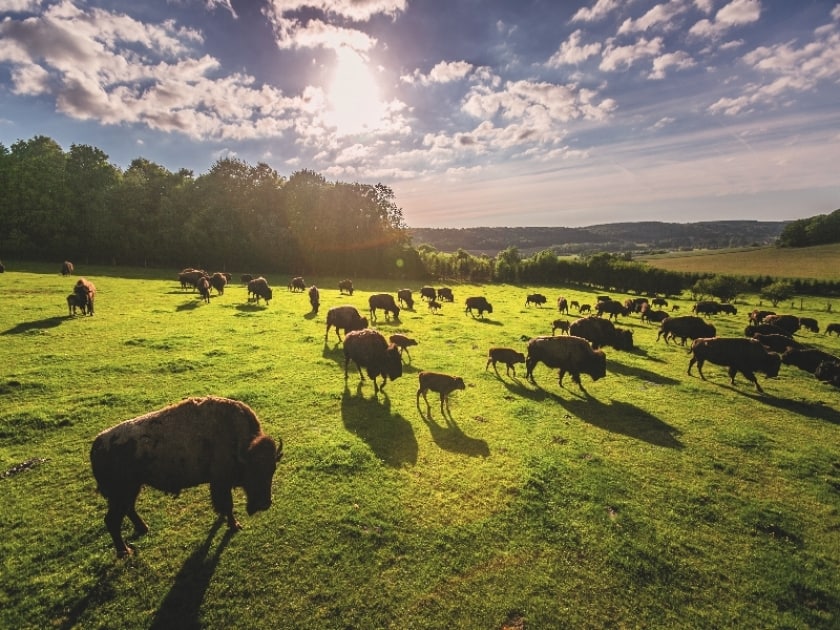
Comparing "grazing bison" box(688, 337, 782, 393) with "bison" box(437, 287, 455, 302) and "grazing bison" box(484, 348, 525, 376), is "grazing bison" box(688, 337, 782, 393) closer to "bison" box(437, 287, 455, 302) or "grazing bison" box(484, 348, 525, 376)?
"grazing bison" box(484, 348, 525, 376)

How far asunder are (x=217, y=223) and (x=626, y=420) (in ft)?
195

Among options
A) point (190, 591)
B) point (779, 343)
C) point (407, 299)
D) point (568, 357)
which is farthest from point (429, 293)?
point (190, 591)

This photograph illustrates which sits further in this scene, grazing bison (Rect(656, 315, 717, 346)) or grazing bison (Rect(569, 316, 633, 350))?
grazing bison (Rect(656, 315, 717, 346))

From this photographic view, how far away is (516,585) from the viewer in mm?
6207

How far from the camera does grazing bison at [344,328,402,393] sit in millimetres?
13922

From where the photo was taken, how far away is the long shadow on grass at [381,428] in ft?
32.1

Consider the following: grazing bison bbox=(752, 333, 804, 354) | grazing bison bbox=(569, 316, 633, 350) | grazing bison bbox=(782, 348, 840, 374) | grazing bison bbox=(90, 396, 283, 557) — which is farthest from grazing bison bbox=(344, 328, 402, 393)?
grazing bison bbox=(752, 333, 804, 354)

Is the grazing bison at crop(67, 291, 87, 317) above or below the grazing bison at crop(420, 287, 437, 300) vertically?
above

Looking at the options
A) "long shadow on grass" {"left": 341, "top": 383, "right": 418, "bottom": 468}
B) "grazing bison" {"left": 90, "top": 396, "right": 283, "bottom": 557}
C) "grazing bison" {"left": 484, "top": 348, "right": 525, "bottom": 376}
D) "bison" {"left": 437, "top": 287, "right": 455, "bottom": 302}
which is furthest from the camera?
"bison" {"left": 437, "top": 287, "right": 455, "bottom": 302}

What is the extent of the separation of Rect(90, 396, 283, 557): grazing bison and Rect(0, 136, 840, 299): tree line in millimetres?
55956

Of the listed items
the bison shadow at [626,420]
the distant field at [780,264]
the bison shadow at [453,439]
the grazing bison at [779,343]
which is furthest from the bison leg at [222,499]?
the distant field at [780,264]

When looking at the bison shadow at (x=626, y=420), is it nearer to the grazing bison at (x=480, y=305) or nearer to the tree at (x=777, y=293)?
the grazing bison at (x=480, y=305)

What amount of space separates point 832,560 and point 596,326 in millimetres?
14113

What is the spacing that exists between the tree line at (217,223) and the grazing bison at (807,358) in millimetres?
38407
